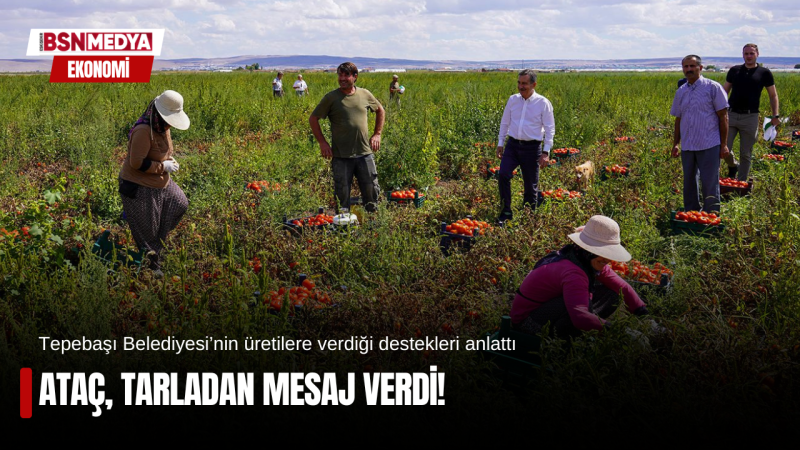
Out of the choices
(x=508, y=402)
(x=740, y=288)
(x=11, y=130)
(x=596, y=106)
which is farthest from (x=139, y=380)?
(x=596, y=106)

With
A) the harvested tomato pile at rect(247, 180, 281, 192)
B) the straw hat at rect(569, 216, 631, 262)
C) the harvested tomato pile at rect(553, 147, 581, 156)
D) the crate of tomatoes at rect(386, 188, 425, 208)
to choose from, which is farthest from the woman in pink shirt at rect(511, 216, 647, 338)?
the harvested tomato pile at rect(553, 147, 581, 156)

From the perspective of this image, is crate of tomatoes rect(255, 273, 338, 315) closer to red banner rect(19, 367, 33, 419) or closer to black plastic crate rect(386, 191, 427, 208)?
red banner rect(19, 367, 33, 419)

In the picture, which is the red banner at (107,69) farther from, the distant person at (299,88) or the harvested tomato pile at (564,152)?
the harvested tomato pile at (564,152)

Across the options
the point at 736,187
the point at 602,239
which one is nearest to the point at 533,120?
the point at 736,187

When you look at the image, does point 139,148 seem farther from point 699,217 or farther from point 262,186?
point 699,217

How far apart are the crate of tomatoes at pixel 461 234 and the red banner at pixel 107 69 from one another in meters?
9.30

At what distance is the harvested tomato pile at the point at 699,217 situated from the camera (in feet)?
17.8

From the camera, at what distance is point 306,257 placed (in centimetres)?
477

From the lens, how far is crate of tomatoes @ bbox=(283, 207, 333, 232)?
17.6 feet

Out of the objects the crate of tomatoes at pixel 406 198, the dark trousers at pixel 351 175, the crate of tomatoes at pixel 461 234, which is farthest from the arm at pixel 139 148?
the crate of tomatoes at pixel 406 198

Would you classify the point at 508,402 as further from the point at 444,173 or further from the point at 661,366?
the point at 444,173

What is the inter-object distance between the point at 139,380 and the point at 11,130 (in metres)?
8.58

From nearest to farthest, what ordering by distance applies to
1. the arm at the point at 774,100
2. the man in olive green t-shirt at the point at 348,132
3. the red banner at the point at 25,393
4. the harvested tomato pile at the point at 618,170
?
the red banner at the point at 25,393 → the man in olive green t-shirt at the point at 348,132 → the arm at the point at 774,100 → the harvested tomato pile at the point at 618,170

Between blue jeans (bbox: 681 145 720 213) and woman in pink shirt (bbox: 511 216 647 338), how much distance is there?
2911 millimetres
